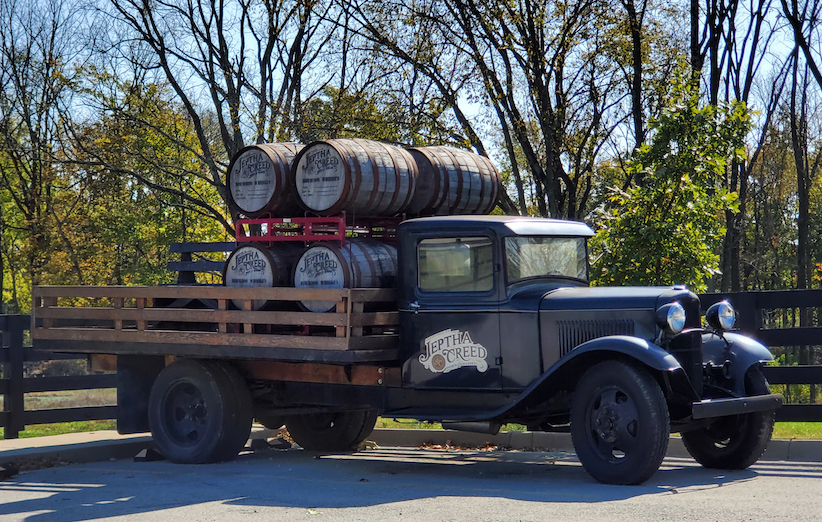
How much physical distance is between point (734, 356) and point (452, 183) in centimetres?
301

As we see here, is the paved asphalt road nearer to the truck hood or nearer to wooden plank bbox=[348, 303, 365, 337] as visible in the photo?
wooden plank bbox=[348, 303, 365, 337]

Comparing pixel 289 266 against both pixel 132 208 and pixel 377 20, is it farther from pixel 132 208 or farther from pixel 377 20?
pixel 132 208

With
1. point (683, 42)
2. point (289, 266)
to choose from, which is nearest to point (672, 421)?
point (289, 266)

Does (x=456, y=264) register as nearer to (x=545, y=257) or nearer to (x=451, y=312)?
(x=451, y=312)

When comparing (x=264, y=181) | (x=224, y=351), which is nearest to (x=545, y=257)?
(x=264, y=181)

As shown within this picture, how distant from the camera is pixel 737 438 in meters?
7.56

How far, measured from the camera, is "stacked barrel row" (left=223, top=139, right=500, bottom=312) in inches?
318

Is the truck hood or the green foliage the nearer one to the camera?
the truck hood

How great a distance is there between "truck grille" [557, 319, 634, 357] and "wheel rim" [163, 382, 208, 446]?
334 centimetres

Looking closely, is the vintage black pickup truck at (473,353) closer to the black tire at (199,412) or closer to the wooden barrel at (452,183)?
the black tire at (199,412)

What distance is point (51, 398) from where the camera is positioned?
26250 millimetres

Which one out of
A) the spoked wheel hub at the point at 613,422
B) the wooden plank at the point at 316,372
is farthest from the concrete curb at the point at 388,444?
the spoked wheel hub at the point at 613,422

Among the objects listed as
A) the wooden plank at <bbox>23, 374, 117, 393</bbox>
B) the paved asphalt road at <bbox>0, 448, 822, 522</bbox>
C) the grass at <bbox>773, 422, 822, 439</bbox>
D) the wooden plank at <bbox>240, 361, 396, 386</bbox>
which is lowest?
the grass at <bbox>773, 422, 822, 439</bbox>

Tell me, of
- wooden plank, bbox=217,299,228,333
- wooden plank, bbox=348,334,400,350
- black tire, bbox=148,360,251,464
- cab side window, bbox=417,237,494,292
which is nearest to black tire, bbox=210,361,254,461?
black tire, bbox=148,360,251,464
